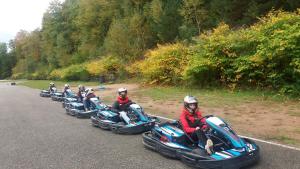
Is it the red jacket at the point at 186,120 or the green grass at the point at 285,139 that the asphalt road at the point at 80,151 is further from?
the red jacket at the point at 186,120

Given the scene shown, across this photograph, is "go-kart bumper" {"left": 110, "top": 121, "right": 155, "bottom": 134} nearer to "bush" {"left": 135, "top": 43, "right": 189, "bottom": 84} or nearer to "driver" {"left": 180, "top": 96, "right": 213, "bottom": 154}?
"driver" {"left": 180, "top": 96, "right": 213, "bottom": 154}

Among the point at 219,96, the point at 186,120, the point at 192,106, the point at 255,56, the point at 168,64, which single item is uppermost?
the point at 255,56

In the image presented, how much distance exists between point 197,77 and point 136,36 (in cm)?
2228

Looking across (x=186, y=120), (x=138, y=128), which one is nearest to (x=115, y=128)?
(x=138, y=128)

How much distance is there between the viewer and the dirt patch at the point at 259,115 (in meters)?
10.9

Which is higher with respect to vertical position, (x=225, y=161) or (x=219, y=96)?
(x=219, y=96)

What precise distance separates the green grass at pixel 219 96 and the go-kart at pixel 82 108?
179 inches

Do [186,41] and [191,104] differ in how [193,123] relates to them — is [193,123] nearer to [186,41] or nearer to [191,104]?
[191,104]

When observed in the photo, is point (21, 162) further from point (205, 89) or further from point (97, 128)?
point (205, 89)

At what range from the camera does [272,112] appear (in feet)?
45.9

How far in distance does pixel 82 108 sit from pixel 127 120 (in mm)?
5657

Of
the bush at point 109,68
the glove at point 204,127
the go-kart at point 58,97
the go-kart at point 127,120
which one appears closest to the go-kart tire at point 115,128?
the go-kart at point 127,120

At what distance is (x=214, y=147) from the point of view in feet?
27.4

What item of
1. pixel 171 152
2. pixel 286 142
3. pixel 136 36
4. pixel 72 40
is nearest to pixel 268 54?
pixel 286 142
